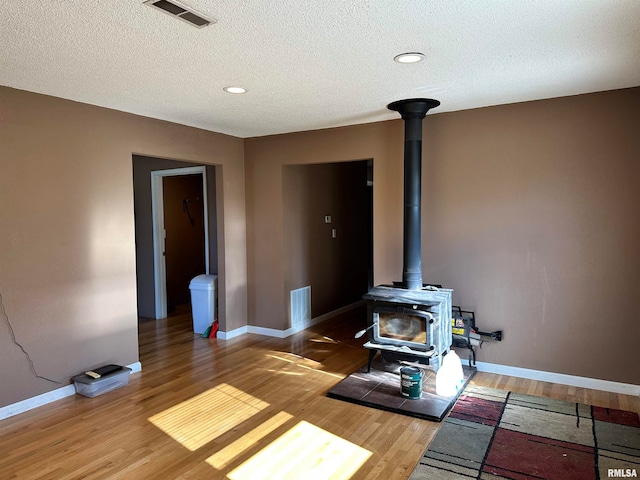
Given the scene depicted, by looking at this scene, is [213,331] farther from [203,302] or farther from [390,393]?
[390,393]

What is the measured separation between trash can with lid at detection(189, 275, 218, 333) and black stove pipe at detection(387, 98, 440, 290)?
239cm

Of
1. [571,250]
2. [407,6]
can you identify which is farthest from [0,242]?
[571,250]

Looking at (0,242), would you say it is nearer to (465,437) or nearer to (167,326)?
(167,326)

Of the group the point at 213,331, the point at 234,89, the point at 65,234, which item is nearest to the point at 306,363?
the point at 213,331

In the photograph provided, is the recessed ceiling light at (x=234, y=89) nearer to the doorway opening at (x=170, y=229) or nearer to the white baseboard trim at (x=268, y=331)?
the doorway opening at (x=170, y=229)

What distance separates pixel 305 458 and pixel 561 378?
2227 mm

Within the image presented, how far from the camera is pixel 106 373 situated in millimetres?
3465

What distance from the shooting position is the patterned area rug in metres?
2.34

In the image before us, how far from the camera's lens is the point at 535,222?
3590mm

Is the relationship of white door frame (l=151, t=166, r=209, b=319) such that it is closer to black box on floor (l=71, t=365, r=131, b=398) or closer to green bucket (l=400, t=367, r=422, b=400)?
black box on floor (l=71, t=365, r=131, b=398)

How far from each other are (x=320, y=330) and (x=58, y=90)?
3503 millimetres

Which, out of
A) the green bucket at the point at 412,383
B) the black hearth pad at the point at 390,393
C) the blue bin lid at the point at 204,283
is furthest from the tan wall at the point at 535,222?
the blue bin lid at the point at 204,283

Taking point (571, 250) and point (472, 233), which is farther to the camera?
point (472, 233)

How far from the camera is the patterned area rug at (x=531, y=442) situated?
234 cm
